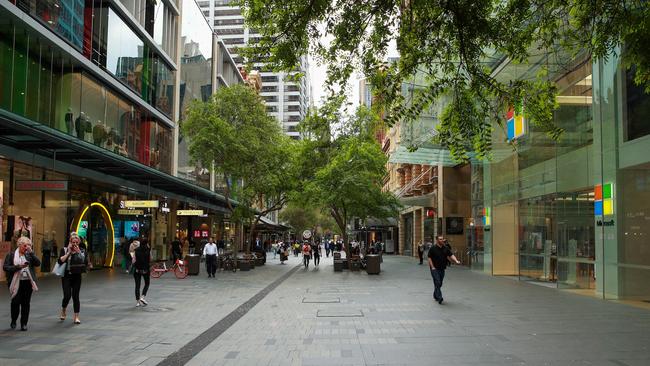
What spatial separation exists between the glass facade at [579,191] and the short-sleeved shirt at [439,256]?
303 centimetres

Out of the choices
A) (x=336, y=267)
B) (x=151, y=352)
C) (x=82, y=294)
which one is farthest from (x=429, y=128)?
(x=151, y=352)

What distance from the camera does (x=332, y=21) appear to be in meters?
8.78

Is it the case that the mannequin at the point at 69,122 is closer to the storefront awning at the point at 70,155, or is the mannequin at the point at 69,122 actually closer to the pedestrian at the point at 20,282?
the storefront awning at the point at 70,155

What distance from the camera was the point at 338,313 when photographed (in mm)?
11852

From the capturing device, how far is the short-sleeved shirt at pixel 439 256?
13352 millimetres

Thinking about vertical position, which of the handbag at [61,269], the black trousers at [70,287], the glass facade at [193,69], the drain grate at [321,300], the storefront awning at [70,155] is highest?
the glass facade at [193,69]

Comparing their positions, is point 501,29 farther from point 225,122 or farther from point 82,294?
point 225,122

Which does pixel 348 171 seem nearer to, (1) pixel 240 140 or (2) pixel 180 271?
(1) pixel 240 140

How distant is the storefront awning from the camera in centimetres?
1273

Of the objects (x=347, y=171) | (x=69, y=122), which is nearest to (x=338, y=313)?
(x=69, y=122)

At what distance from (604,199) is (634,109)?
2.44 m

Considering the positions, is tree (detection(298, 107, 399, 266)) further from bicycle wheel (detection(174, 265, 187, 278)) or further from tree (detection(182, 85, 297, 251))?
bicycle wheel (detection(174, 265, 187, 278))

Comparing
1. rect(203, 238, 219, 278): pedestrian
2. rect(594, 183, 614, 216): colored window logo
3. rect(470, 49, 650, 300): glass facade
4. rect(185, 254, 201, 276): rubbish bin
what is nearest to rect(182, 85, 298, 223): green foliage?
rect(185, 254, 201, 276): rubbish bin

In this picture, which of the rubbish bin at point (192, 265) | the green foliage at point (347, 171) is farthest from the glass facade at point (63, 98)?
the green foliage at point (347, 171)
